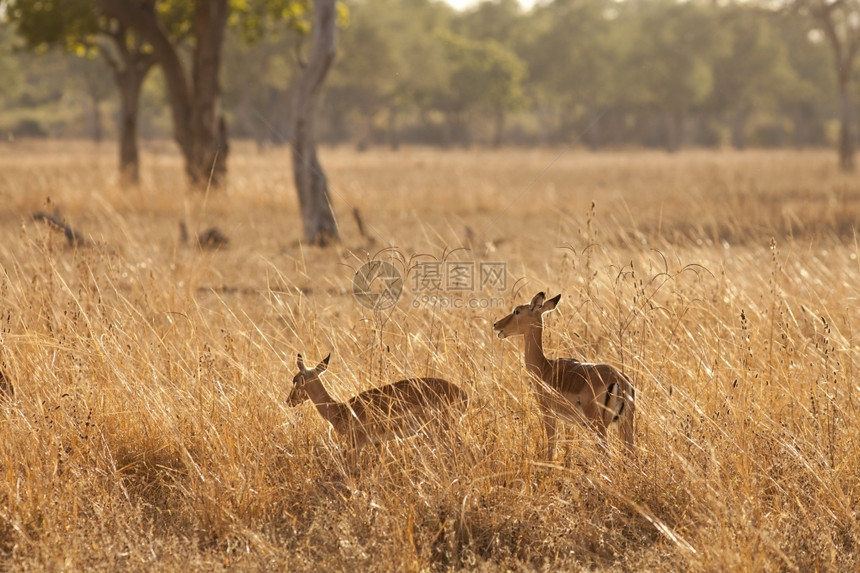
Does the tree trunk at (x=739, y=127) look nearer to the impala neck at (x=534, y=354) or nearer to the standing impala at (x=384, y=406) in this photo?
the impala neck at (x=534, y=354)


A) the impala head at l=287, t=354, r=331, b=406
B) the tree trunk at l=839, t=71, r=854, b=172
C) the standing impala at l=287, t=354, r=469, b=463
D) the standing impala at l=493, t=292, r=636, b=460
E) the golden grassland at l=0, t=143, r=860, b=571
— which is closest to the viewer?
the golden grassland at l=0, t=143, r=860, b=571

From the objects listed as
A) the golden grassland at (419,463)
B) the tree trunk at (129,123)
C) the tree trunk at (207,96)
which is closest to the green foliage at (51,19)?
the tree trunk at (129,123)

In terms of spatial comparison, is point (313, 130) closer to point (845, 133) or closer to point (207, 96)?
point (207, 96)

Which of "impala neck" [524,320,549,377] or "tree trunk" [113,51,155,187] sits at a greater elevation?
"tree trunk" [113,51,155,187]

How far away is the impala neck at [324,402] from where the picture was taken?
3.86 metres

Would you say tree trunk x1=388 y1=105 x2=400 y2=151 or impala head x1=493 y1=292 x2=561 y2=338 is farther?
tree trunk x1=388 y1=105 x2=400 y2=151

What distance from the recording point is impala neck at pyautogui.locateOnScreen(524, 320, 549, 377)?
4.04m

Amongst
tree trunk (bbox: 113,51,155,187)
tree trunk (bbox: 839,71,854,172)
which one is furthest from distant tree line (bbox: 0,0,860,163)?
tree trunk (bbox: 113,51,155,187)

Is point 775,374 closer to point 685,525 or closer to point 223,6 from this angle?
point 685,525

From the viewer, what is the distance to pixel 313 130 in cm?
1095

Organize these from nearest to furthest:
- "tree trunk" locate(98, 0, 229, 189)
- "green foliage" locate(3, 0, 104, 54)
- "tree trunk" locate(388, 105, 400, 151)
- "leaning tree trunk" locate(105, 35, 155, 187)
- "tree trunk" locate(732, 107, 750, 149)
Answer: "tree trunk" locate(98, 0, 229, 189) < "green foliage" locate(3, 0, 104, 54) < "leaning tree trunk" locate(105, 35, 155, 187) < "tree trunk" locate(388, 105, 400, 151) < "tree trunk" locate(732, 107, 750, 149)

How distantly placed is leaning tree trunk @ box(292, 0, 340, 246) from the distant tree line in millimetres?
37912

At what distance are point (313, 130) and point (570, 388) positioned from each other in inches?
311

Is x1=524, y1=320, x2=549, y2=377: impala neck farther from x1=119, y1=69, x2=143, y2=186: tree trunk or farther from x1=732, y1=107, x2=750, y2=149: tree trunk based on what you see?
x1=732, y1=107, x2=750, y2=149: tree trunk
